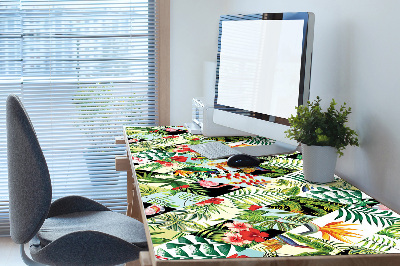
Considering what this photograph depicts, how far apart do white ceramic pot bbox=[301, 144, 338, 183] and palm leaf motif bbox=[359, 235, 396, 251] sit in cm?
45

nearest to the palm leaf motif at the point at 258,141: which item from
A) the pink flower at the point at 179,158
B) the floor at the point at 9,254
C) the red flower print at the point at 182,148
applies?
the red flower print at the point at 182,148

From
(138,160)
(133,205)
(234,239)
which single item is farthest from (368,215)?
(133,205)

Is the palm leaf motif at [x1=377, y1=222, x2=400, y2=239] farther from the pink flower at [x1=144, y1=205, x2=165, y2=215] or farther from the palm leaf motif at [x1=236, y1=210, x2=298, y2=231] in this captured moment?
the pink flower at [x1=144, y1=205, x2=165, y2=215]

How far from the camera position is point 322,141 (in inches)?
63.6

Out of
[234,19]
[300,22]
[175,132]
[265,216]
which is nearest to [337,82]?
[300,22]

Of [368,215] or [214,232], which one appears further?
[368,215]

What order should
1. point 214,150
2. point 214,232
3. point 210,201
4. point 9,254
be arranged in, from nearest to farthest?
point 214,232
point 210,201
point 214,150
point 9,254

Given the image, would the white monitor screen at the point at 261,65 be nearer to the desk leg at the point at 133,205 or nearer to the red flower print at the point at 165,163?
the red flower print at the point at 165,163

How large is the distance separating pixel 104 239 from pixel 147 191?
33cm

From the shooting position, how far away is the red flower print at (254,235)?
117 cm

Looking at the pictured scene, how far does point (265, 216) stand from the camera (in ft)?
4.37

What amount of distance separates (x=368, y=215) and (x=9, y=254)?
237 cm

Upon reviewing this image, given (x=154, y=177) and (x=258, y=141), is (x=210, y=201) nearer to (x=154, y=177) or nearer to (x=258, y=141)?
(x=154, y=177)

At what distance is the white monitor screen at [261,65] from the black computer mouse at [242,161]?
0.19m
